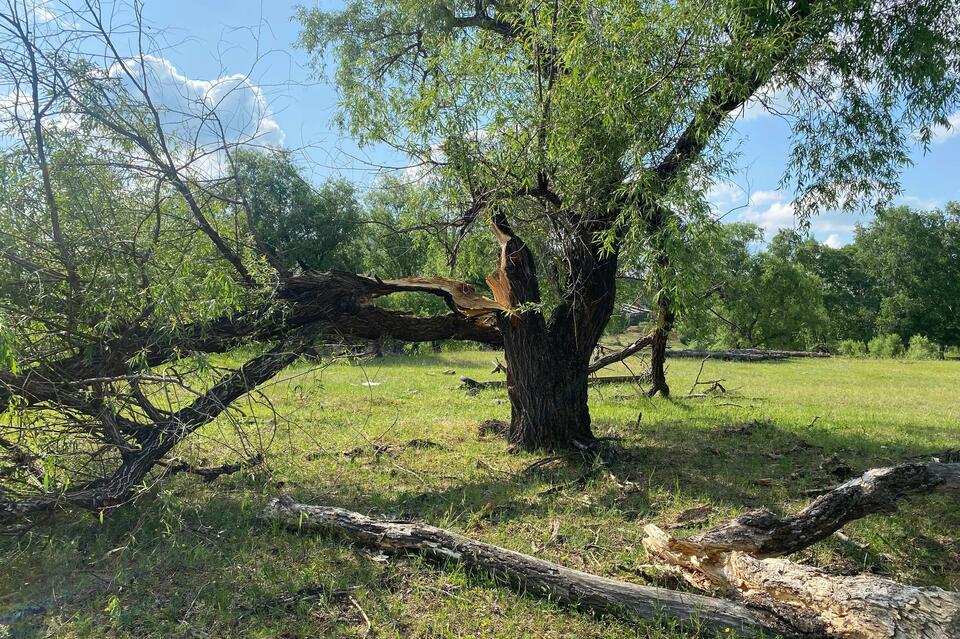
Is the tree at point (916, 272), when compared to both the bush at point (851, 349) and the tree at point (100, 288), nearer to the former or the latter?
the bush at point (851, 349)

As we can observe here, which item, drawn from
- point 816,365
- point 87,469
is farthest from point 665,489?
point 816,365

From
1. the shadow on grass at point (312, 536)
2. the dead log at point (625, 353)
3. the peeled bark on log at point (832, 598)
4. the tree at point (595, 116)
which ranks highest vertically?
the tree at point (595, 116)

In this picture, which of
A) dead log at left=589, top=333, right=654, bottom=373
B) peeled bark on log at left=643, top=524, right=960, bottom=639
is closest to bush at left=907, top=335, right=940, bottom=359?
dead log at left=589, top=333, right=654, bottom=373

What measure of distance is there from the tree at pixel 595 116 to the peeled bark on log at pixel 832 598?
8.06 ft

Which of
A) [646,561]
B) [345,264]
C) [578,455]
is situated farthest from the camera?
[345,264]

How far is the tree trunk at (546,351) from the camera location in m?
7.26

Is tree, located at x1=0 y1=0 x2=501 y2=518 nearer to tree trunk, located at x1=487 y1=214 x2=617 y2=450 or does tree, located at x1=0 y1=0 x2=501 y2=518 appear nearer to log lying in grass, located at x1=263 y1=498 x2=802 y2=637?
log lying in grass, located at x1=263 y1=498 x2=802 y2=637

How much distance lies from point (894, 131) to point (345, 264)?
20.6 metres

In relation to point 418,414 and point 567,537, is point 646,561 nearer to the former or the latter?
point 567,537

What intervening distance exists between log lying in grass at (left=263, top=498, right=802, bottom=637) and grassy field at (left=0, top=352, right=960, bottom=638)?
0.34ft

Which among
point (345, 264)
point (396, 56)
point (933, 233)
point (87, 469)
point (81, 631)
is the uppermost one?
point (933, 233)

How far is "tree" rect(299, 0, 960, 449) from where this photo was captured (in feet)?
15.7

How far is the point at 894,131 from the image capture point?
255 inches

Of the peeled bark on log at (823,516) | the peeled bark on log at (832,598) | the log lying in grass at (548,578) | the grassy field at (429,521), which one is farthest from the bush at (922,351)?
the log lying in grass at (548,578)
